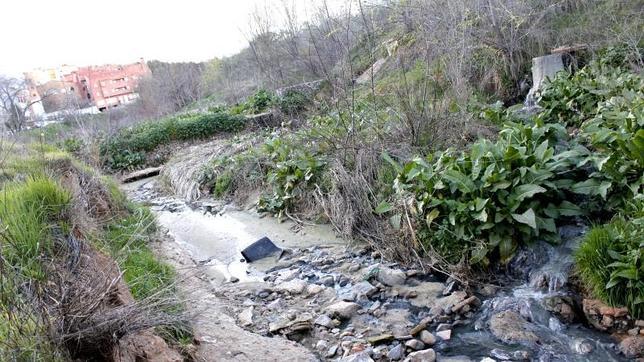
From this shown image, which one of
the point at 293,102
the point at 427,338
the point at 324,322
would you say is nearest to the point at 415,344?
the point at 427,338

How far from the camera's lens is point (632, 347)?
2.93m

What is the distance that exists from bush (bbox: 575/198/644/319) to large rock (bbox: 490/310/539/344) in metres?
0.55

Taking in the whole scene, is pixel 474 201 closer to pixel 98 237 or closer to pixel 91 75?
pixel 98 237

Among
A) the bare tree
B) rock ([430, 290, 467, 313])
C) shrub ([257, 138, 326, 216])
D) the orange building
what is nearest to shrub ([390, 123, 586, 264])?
rock ([430, 290, 467, 313])

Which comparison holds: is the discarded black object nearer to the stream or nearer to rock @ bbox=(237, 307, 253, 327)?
the stream

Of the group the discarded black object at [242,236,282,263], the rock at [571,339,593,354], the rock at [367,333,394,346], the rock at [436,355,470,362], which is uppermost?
the discarded black object at [242,236,282,263]

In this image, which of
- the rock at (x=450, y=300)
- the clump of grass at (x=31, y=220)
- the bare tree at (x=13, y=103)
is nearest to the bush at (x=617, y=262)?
the rock at (x=450, y=300)

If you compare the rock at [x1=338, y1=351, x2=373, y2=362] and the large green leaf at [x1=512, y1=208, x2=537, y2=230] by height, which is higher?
the large green leaf at [x1=512, y1=208, x2=537, y2=230]

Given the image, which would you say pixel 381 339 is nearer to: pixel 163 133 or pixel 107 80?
pixel 163 133

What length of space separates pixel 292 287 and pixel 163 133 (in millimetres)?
10840

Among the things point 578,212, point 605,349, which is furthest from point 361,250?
point 605,349

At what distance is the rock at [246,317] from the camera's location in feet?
12.9

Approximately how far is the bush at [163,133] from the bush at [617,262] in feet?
38.7

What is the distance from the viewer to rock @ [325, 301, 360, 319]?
385 cm
